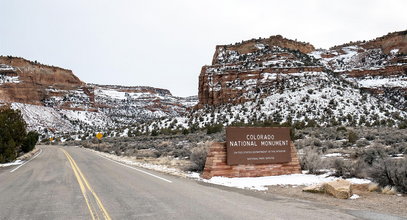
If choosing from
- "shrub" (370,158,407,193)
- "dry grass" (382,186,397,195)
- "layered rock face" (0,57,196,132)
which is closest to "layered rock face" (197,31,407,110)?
"layered rock face" (0,57,196,132)

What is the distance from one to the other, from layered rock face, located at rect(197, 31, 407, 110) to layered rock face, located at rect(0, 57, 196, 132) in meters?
45.3

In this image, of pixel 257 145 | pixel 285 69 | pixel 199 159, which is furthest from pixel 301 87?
pixel 257 145

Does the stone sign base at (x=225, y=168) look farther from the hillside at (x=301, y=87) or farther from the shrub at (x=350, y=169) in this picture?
the hillside at (x=301, y=87)

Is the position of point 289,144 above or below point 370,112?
below

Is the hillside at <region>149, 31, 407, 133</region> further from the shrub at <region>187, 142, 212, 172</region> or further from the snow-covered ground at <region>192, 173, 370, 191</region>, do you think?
the snow-covered ground at <region>192, 173, 370, 191</region>

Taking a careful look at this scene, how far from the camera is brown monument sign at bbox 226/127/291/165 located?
43.4 feet

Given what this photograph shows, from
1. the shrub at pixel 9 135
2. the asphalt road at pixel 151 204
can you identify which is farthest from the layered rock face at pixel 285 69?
the asphalt road at pixel 151 204

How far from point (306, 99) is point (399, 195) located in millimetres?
51032

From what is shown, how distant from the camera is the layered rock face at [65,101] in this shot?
108 metres

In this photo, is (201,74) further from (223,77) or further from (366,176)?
(366,176)

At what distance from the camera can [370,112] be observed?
53781 millimetres

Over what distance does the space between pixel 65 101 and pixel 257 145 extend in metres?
121

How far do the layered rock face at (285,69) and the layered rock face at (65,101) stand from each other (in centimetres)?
4527

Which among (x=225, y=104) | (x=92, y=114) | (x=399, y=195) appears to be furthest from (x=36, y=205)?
(x=92, y=114)
